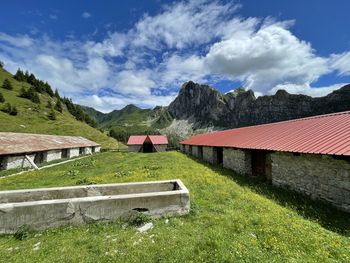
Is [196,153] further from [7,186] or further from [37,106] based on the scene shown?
[37,106]

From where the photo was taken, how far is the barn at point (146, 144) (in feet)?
181

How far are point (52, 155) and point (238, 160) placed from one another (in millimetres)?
30724

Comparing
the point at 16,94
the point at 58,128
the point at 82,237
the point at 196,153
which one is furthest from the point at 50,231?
the point at 16,94

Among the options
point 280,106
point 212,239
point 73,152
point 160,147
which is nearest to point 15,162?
point 73,152

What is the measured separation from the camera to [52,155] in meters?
35.0

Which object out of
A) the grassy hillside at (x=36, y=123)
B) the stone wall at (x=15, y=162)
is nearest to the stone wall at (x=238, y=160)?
the stone wall at (x=15, y=162)

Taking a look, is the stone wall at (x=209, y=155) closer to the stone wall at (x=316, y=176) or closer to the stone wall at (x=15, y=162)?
the stone wall at (x=316, y=176)

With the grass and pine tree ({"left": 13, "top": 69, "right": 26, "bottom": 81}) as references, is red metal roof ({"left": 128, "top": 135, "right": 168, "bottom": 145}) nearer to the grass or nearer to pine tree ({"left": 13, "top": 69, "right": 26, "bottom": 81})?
the grass

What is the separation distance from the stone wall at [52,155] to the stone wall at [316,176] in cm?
3311

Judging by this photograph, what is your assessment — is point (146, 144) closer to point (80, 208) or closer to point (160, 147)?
point (160, 147)

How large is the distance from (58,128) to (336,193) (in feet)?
243

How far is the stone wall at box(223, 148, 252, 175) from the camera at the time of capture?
672 inches

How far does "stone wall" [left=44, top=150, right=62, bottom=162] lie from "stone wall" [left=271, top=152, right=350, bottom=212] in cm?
3311

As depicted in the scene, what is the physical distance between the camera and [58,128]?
68125 millimetres
